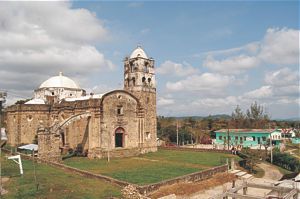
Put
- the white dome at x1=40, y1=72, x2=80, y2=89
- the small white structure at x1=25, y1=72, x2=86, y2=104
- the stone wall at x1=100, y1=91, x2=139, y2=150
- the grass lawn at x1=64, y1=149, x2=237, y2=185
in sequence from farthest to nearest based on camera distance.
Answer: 1. the white dome at x1=40, y1=72, x2=80, y2=89
2. the small white structure at x1=25, y1=72, x2=86, y2=104
3. the stone wall at x1=100, y1=91, x2=139, y2=150
4. the grass lawn at x1=64, y1=149, x2=237, y2=185

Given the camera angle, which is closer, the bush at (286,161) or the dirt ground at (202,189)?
the dirt ground at (202,189)

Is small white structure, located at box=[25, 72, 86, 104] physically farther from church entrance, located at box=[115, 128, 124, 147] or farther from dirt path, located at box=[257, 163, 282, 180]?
dirt path, located at box=[257, 163, 282, 180]

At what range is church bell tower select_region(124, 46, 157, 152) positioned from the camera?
34.9 m

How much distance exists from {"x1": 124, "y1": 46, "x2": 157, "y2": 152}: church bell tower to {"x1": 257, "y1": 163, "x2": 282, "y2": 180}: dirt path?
507 inches

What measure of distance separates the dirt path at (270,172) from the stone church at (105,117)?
1291 cm

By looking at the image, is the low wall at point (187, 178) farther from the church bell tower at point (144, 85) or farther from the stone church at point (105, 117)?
the church bell tower at point (144, 85)

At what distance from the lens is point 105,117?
30.7 m

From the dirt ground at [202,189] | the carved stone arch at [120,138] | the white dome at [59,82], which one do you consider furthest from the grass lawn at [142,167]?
the white dome at [59,82]

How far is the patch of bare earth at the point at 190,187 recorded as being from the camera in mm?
17594

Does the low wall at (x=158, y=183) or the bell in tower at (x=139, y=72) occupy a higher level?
the bell in tower at (x=139, y=72)

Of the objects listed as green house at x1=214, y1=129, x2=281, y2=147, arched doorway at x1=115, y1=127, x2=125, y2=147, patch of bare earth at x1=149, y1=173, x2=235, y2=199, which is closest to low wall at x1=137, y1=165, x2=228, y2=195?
patch of bare earth at x1=149, y1=173, x2=235, y2=199

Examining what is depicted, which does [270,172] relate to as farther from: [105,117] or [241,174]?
[105,117]

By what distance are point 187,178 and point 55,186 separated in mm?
8837

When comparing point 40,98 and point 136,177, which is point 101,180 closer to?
point 136,177
